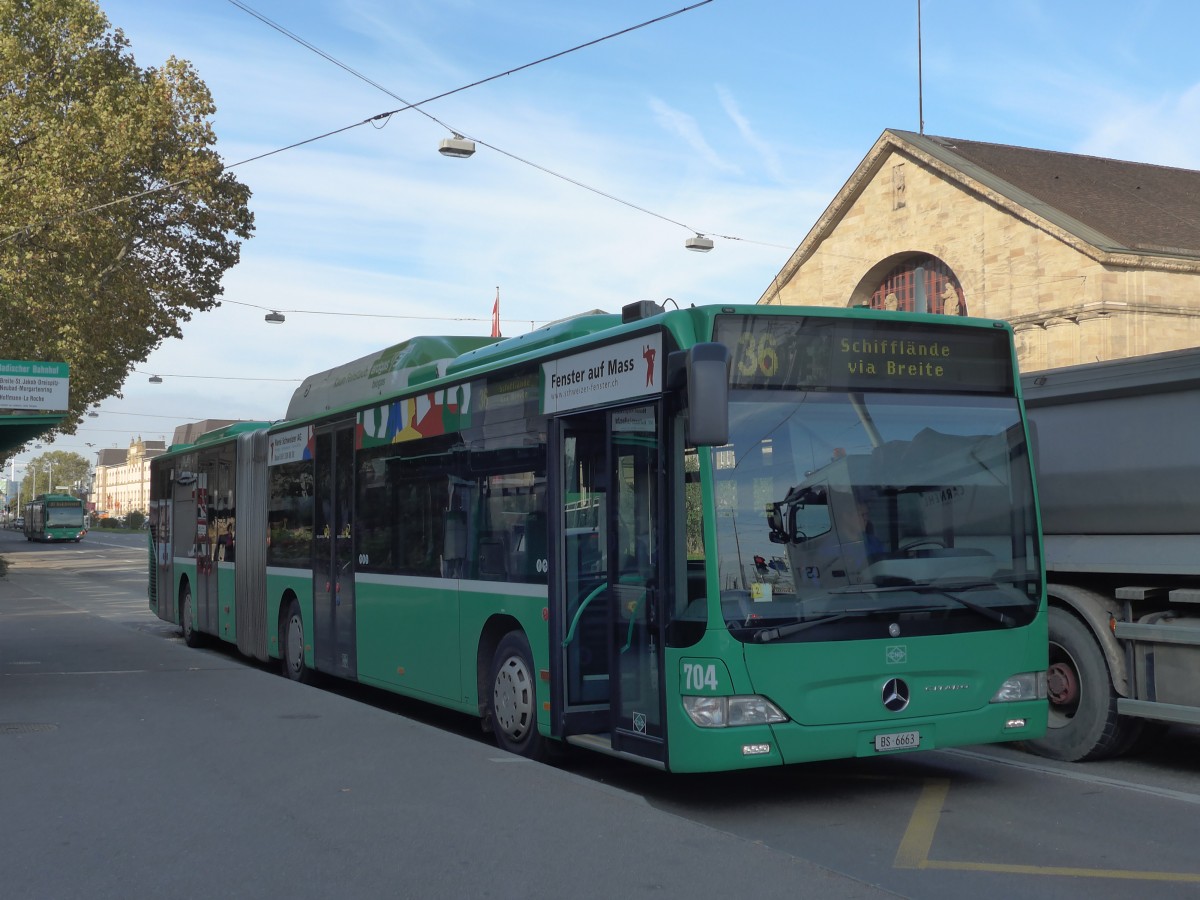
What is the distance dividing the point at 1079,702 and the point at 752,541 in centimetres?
324

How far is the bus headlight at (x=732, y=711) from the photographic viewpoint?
702 cm

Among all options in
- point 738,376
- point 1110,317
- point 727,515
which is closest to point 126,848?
point 727,515

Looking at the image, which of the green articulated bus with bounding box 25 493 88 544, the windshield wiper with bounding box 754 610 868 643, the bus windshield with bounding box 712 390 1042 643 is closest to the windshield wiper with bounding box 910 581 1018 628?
the bus windshield with bounding box 712 390 1042 643

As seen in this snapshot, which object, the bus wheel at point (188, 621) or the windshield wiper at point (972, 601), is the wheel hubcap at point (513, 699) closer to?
the windshield wiper at point (972, 601)

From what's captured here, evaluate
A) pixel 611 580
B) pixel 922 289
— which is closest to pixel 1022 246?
pixel 922 289

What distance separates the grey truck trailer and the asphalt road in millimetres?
472

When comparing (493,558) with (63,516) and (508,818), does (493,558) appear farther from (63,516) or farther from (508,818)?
(63,516)

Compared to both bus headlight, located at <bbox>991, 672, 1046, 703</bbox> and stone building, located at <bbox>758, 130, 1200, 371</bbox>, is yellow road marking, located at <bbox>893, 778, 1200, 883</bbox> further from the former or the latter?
stone building, located at <bbox>758, 130, 1200, 371</bbox>

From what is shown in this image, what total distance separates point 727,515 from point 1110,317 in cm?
3392

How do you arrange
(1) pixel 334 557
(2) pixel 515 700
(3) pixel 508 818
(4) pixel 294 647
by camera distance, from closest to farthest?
1. (3) pixel 508 818
2. (2) pixel 515 700
3. (1) pixel 334 557
4. (4) pixel 294 647

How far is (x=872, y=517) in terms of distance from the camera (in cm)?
733

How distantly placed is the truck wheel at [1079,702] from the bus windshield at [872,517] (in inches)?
53.3

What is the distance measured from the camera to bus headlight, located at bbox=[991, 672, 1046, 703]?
25.3 feet

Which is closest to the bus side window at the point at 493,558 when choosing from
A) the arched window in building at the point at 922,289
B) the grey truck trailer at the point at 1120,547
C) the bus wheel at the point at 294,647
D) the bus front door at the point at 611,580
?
the bus front door at the point at 611,580
